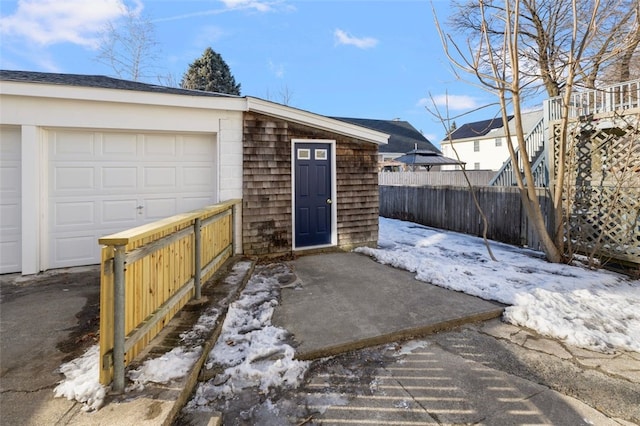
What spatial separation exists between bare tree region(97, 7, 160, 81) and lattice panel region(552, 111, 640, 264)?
17439 millimetres

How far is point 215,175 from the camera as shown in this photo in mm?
5406

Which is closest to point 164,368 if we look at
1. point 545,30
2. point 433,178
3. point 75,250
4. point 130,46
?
point 75,250

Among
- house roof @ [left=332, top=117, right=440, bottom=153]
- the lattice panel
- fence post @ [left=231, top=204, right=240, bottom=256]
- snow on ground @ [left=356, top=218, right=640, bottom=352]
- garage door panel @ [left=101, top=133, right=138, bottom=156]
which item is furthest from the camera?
house roof @ [left=332, top=117, right=440, bottom=153]

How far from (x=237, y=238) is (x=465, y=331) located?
3713 mm

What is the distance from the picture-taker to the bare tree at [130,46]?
15.1 metres

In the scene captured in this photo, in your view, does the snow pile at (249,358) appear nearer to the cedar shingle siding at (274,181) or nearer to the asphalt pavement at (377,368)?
the asphalt pavement at (377,368)

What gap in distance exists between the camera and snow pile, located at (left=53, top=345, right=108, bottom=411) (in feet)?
5.97

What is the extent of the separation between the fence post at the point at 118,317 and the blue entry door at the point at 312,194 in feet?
13.4

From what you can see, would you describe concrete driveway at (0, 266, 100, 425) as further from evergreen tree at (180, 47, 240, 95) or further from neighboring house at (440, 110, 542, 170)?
neighboring house at (440, 110, 542, 170)

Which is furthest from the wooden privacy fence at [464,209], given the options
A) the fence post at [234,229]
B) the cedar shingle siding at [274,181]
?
the fence post at [234,229]

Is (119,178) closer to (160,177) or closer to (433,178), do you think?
(160,177)

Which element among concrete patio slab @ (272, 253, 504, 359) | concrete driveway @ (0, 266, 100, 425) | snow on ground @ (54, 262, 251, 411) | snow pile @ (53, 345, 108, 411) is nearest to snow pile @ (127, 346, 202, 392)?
snow on ground @ (54, 262, 251, 411)

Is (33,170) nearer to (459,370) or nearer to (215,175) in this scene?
(215,175)

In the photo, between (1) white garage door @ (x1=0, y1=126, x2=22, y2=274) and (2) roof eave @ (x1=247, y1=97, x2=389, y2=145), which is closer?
(1) white garage door @ (x1=0, y1=126, x2=22, y2=274)
